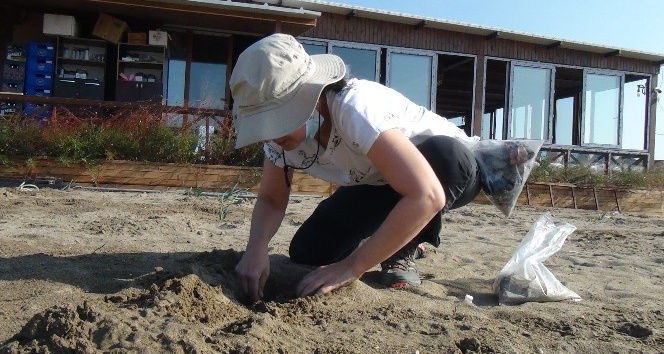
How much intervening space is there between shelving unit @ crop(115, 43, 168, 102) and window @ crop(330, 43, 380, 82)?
3235 millimetres

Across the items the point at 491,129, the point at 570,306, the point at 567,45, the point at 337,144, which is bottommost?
the point at 570,306

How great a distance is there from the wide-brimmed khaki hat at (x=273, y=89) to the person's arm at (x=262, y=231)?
0.55 meters

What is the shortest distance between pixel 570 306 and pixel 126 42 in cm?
927

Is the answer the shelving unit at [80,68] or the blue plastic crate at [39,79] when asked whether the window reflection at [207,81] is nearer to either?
the shelving unit at [80,68]

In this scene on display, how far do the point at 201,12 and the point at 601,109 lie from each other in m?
9.04

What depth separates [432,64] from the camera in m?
11.8

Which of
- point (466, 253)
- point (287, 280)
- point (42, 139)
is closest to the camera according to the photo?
point (287, 280)

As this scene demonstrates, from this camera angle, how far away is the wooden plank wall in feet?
36.6

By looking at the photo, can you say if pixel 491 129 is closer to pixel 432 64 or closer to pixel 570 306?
pixel 432 64

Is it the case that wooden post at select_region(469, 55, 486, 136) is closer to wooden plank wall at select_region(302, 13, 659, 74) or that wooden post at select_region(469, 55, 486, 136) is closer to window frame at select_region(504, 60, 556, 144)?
wooden plank wall at select_region(302, 13, 659, 74)

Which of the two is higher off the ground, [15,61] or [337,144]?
[15,61]

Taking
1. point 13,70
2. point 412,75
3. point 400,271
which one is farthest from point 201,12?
point 400,271

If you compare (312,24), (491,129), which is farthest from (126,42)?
(491,129)

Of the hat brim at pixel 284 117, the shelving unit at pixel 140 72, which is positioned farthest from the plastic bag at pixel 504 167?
the shelving unit at pixel 140 72
